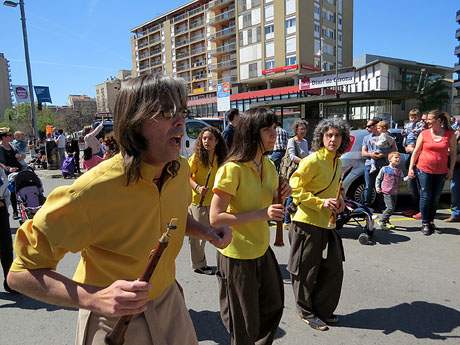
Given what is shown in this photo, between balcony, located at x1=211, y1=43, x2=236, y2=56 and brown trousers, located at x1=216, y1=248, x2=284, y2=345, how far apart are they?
6023 cm

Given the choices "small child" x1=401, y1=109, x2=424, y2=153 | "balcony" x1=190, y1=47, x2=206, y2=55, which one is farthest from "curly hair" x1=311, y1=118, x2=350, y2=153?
"balcony" x1=190, y1=47, x2=206, y2=55

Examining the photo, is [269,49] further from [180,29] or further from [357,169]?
[357,169]

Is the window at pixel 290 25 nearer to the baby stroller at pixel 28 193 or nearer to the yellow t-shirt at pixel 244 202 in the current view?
the baby stroller at pixel 28 193

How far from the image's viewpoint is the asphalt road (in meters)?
2.90

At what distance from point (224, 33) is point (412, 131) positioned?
5757cm

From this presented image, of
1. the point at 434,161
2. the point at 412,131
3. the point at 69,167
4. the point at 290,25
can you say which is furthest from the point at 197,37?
the point at 434,161

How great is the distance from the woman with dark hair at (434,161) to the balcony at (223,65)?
184ft

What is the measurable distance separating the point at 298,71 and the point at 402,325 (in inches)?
1913

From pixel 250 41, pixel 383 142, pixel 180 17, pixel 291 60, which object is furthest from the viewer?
pixel 180 17

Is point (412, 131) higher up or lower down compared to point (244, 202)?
higher up

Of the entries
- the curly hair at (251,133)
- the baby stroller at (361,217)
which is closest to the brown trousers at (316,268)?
the curly hair at (251,133)

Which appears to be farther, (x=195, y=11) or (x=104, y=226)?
(x=195, y=11)

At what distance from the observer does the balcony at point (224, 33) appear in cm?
5784

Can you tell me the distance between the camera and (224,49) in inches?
2362
